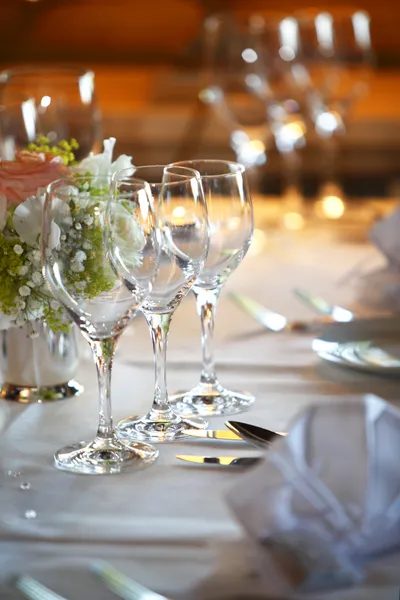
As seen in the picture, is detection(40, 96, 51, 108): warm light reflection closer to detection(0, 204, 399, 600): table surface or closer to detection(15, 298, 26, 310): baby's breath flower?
detection(0, 204, 399, 600): table surface

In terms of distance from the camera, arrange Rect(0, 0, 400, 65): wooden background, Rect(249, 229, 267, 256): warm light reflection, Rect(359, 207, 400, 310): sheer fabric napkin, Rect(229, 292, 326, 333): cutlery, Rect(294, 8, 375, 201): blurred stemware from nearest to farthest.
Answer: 1. Rect(229, 292, 326, 333): cutlery
2. Rect(359, 207, 400, 310): sheer fabric napkin
3. Rect(249, 229, 267, 256): warm light reflection
4. Rect(294, 8, 375, 201): blurred stemware
5. Rect(0, 0, 400, 65): wooden background

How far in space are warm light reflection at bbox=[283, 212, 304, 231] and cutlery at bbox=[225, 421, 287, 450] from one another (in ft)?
3.15

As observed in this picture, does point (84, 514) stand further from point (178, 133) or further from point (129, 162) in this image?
point (178, 133)

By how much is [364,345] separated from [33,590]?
0.55m

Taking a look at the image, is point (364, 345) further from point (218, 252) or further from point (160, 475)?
point (160, 475)

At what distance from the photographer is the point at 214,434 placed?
809mm

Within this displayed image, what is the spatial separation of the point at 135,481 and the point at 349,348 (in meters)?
0.37

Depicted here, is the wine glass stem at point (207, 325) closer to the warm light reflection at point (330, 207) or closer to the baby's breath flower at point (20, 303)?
the baby's breath flower at point (20, 303)

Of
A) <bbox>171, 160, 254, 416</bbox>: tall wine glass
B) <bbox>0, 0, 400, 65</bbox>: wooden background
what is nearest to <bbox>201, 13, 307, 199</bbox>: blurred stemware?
<bbox>171, 160, 254, 416</bbox>: tall wine glass

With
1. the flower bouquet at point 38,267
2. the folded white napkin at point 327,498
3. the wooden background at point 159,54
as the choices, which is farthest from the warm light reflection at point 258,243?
the wooden background at point 159,54

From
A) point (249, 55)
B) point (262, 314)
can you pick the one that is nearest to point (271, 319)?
point (262, 314)

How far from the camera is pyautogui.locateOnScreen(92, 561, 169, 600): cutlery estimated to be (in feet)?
1.85

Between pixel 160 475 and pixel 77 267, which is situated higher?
pixel 77 267

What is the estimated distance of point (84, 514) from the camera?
68cm
